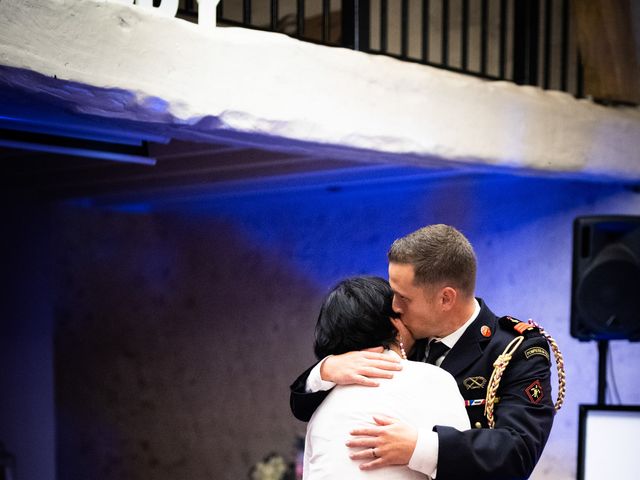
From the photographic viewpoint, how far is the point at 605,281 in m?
3.65

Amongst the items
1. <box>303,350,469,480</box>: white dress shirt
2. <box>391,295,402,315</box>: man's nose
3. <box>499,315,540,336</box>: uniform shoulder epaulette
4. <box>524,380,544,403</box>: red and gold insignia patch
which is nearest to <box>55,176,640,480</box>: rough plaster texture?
<box>499,315,540,336</box>: uniform shoulder epaulette

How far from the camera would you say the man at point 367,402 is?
1.74m

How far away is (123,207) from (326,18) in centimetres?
339

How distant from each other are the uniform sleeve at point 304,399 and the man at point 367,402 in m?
0.04

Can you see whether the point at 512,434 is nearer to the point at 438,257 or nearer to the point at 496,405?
the point at 496,405

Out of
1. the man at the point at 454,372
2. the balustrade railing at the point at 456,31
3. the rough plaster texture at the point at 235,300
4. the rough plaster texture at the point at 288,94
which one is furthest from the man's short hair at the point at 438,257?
the rough plaster texture at the point at 235,300

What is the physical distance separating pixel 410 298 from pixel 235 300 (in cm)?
402

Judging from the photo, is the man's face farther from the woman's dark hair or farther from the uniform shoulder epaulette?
the uniform shoulder epaulette

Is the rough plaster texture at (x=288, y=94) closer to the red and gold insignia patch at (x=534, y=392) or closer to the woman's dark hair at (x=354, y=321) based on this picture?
the woman's dark hair at (x=354, y=321)

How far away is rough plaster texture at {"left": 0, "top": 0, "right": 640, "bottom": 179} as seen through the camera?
231 centimetres

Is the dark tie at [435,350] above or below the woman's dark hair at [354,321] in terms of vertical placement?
below

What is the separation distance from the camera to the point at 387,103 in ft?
10.3

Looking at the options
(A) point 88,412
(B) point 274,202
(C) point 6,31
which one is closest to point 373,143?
(C) point 6,31

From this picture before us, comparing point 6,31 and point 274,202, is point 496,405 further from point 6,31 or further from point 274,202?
point 274,202
